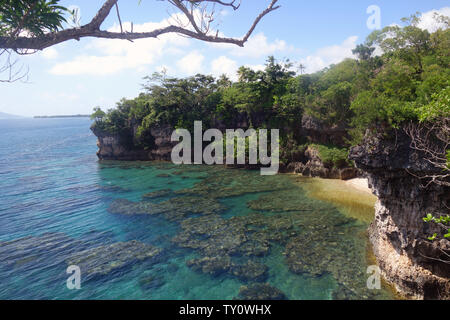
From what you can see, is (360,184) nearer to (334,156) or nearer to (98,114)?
(334,156)

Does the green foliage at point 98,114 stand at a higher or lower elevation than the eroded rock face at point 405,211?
higher

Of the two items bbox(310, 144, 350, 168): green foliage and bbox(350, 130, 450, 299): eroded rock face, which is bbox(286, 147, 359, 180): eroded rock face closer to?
bbox(310, 144, 350, 168): green foliage

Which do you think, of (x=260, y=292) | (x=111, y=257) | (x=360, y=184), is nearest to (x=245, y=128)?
(x=360, y=184)

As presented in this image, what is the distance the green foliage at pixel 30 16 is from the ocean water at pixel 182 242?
11810 millimetres

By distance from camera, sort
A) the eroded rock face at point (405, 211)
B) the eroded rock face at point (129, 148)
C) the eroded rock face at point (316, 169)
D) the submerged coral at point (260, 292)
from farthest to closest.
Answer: the eroded rock face at point (129, 148), the eroded rock face at point (316, 169), the submerged coral at point (260, 292), the eroded rock face at point (405, 211)

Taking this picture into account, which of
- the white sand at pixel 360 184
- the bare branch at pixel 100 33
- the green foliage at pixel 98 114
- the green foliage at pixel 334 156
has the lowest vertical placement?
the white sand at pixel 360 184

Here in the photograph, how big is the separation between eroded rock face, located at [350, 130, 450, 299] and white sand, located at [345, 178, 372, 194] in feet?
42.5

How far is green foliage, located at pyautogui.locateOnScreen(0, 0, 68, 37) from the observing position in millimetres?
4570

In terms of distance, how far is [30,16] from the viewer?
4.66m

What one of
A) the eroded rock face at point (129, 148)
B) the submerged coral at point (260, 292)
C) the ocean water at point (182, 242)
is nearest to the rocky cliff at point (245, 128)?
the eroded rock face at point (129, 148)

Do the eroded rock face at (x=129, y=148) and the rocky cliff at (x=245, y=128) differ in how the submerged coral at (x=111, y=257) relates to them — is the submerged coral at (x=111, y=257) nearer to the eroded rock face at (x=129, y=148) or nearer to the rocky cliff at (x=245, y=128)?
the rocky cliff at (x=245, y=128)

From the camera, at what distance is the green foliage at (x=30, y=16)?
457cm
